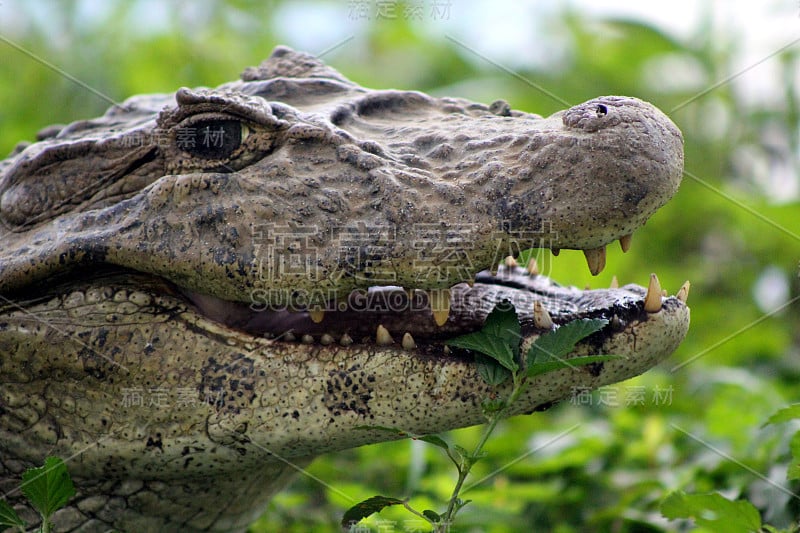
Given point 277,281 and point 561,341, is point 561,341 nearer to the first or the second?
point 561,341

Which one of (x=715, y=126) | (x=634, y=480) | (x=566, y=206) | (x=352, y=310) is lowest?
(x=634, y=480)

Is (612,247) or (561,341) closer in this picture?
(561,341)

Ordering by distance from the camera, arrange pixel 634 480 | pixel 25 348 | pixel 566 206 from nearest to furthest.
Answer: pixel 566 206 < pixel 25 348 < pixel 634 480

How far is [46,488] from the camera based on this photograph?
236 cm

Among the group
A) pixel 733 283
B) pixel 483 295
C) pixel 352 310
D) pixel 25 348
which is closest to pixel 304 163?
pixel 352 310

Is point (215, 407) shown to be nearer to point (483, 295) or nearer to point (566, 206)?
point (483, 295)

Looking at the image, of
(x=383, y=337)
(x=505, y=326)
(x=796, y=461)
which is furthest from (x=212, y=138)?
(x=796, y=461)

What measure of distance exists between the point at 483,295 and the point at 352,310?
15.9 inches

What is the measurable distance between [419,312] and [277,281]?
0.44m

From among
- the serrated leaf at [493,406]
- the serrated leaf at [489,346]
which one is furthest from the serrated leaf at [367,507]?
the serrated leaf at [489,346]

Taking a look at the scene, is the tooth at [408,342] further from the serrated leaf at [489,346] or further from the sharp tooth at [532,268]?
the sharp tooth at [532,268]

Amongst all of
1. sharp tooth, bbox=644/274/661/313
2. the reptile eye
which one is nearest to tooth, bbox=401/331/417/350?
sharp tooth, bbox=644/274/661/313

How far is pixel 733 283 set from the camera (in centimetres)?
626

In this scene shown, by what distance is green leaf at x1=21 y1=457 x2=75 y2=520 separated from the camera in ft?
7.67
